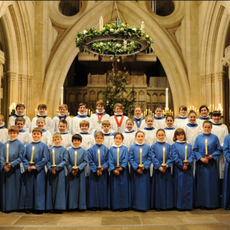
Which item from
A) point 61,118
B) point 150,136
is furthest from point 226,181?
point 61,118

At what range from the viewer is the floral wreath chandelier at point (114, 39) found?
19.9ft

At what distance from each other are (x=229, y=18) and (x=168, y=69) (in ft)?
9.81

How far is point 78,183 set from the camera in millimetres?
4977

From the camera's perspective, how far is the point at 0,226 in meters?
4.09

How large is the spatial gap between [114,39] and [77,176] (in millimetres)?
3063

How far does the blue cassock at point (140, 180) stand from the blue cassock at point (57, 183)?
1180mm

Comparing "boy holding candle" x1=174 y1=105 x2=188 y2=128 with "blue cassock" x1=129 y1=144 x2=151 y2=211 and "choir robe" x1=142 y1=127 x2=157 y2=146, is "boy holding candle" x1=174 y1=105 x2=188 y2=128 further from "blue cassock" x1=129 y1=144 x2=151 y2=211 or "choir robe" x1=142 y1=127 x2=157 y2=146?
"blue cassock" x1=129 y1=144 x2=151 y2=211

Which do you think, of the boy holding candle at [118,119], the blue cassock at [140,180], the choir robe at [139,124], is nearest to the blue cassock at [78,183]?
the blue cassock at [140,180]

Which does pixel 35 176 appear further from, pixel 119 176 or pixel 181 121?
pixel 181 121

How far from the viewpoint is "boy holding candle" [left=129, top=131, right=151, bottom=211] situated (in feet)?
16.1

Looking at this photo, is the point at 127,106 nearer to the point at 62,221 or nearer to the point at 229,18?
the point at 229,18

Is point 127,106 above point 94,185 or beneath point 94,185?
above

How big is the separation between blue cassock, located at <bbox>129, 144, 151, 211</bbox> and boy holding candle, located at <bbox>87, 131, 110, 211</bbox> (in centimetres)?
46

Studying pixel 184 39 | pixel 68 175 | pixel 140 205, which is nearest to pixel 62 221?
pixel 68 175
